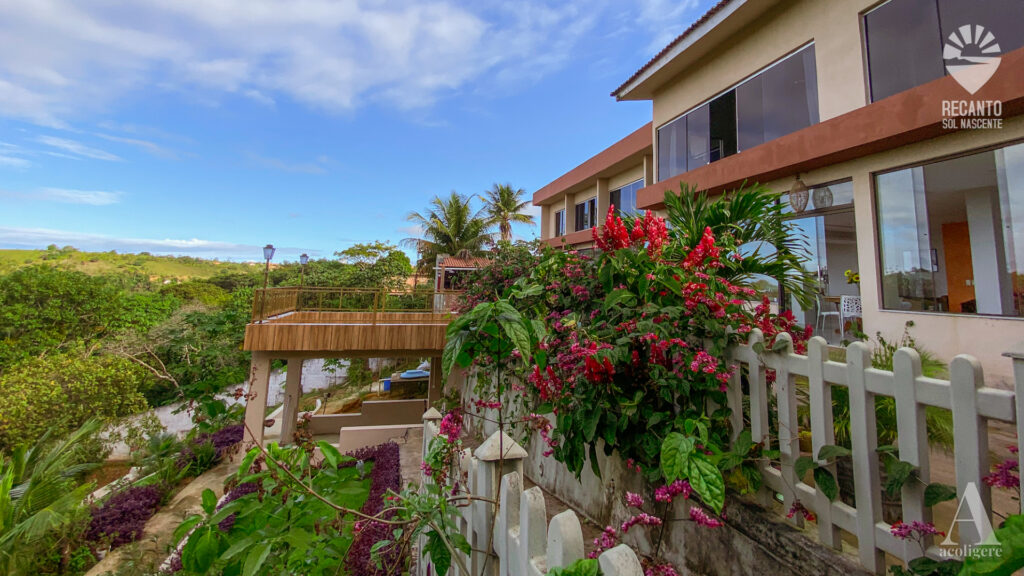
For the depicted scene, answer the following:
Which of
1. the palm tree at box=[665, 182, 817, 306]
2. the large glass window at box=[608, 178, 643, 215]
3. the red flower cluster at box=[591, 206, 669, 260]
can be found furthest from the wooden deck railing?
the red flower cluster at box=[591, 206, 669, 260]

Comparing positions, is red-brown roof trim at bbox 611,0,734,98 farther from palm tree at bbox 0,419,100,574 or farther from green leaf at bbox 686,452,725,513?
palm tree at bbox 0,419,100,574

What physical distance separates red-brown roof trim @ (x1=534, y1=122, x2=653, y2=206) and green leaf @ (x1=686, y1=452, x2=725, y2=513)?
1057 centimetres

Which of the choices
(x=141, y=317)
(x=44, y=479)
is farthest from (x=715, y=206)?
(x=141, y=317)

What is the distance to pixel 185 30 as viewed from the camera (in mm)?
10773

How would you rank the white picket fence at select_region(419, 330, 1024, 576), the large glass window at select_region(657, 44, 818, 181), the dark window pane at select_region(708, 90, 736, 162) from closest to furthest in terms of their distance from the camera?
the white picket fence at select_region(419, 330, 1024, 576), the large glass window at select_region(657, 44, 818, 181), the dark window pane at select_region(708, 90, 736, 162)

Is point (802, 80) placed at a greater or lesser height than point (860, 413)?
greater

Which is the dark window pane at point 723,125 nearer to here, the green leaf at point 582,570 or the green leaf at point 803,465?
the green leaf at point 803,465

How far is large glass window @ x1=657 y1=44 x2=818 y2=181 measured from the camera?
223 inches

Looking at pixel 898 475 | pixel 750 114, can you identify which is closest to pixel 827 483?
pixel 898 475

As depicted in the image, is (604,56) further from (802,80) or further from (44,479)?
(44,479)

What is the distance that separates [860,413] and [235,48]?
22785 millimetres

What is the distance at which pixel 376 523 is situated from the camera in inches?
54.0

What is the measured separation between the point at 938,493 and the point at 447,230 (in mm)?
20334

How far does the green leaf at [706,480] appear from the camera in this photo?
1197 mm
